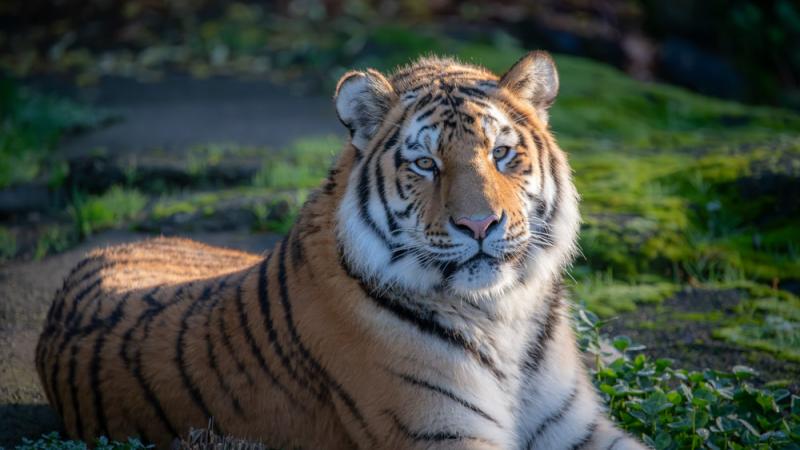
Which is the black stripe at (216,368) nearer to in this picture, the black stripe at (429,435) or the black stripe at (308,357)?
the black stripe at (308,357)

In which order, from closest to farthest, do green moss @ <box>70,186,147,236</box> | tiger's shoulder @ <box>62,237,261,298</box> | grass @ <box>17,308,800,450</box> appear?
grass @ <box>17,308,800,450</box> < tiger's shoulder @ <box>62,237,261,298</box> < green moss @ <box>70,186,147,236</box>

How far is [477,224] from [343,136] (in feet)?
18.0

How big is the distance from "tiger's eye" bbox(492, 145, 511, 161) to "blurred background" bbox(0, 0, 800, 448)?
3.63 feet

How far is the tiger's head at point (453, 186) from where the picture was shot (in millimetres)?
3176

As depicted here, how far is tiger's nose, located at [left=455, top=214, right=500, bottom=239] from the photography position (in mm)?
3105

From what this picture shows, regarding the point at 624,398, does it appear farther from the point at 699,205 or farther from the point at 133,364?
the point at 699,205

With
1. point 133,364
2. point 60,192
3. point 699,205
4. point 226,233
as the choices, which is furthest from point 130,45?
point 133,364

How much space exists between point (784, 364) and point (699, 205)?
185 cm

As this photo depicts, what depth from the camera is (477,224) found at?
3.11 meters

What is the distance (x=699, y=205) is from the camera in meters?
6.14

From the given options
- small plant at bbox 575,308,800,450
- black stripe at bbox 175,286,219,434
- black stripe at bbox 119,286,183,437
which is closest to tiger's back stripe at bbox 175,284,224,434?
black stripe at bbox 175,286,219,434

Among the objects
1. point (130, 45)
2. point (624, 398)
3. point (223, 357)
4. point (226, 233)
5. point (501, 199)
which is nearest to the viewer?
point (501, 199)

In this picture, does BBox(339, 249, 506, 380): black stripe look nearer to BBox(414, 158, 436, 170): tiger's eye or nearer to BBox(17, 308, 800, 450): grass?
BBox(414, 158, 436, 170): tiger's eye

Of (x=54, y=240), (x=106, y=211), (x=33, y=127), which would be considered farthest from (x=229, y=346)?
(x=33, y=127)
